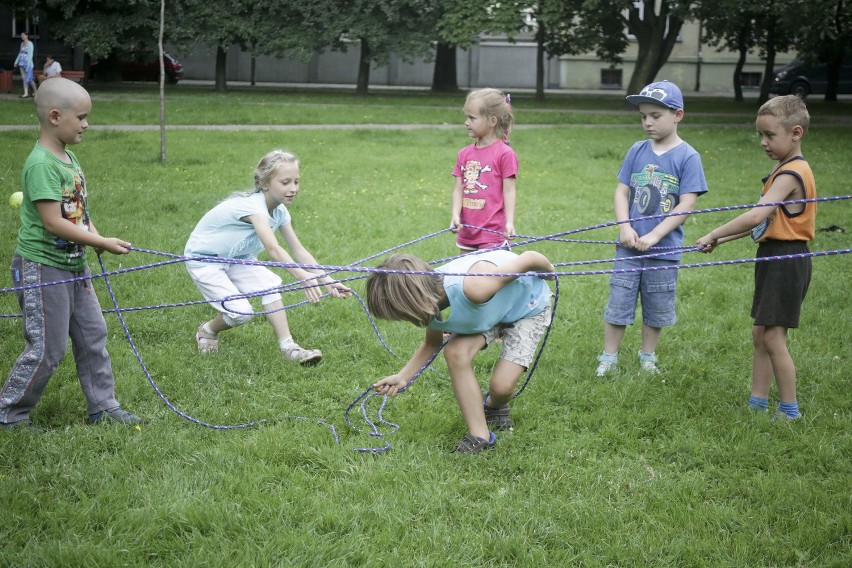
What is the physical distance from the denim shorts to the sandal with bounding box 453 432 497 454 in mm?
1539

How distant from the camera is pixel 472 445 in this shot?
175 inches

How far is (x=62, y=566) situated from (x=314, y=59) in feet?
135

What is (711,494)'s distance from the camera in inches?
161

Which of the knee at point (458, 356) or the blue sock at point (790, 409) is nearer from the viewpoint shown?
the knee at point (458, 356)

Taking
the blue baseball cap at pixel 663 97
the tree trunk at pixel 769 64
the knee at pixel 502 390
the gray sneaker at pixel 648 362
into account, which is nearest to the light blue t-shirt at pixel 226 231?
the knee at pixel 502 390

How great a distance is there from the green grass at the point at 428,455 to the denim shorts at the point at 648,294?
0.35 meters

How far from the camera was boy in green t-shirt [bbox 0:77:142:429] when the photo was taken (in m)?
4.24

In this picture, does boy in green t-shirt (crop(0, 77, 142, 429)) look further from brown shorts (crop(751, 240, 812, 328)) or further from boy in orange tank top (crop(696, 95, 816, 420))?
brown shorts (crop(751, 240, 812, 328))

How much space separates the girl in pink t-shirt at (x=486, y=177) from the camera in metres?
5.97

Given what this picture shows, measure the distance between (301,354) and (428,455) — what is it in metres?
1.61

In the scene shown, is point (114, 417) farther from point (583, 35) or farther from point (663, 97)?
point (583, 35)

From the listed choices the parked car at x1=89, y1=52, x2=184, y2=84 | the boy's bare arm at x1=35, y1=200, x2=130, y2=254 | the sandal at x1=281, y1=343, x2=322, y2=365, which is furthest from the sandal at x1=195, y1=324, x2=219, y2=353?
the parked car at x1=89, y1=52, x2=184, y2=84

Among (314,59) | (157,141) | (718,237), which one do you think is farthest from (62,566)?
(314,59)

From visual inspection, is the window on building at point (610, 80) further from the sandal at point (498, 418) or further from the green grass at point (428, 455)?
the sandal at point (498, 418)
